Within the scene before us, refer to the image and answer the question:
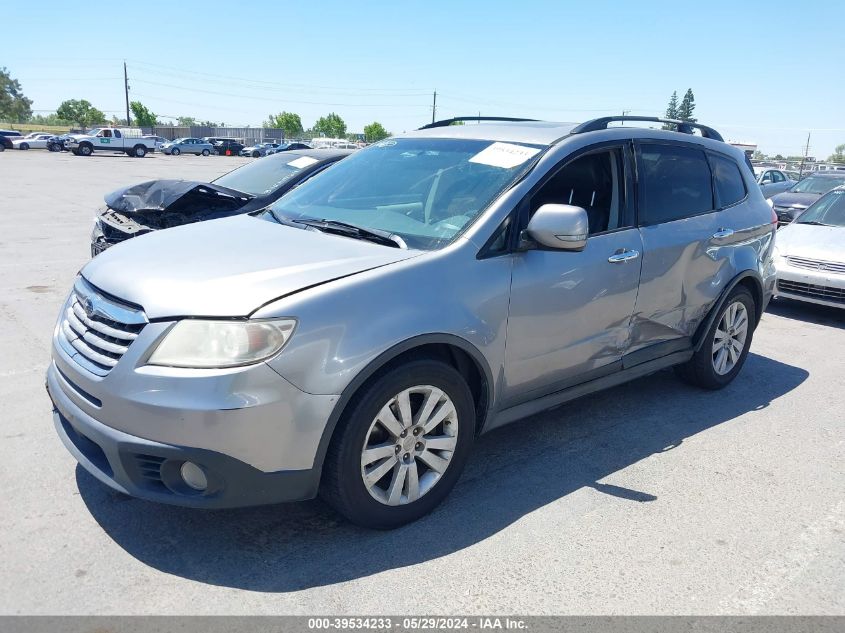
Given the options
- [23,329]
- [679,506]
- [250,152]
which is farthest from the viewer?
[250,152]

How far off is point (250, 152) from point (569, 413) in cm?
5776

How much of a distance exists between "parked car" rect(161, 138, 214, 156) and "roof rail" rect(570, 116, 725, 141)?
53.0m

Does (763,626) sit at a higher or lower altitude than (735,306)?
lower

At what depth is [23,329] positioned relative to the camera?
229 inches

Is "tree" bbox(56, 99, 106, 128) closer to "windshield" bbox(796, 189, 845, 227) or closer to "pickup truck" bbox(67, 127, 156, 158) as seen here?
"pickup truck" bbox(67, 127, 156, 158)

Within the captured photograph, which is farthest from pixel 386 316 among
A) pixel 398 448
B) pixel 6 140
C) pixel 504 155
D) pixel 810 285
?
pixel 6 140

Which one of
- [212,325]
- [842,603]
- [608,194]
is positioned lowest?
[842,603]

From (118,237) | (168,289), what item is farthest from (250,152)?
(168,289)

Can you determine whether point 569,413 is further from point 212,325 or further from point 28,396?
point 28,396

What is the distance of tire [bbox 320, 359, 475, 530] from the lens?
9.38ft

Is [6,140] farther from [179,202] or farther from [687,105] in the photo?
[687,105]

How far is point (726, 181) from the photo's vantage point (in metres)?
5.10

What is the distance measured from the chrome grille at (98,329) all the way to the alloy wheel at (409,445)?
3.53 ft

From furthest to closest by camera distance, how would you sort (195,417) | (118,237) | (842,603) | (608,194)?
1. (118,237)
2. (608,194)
3. (842,603)
4. (195,417)
